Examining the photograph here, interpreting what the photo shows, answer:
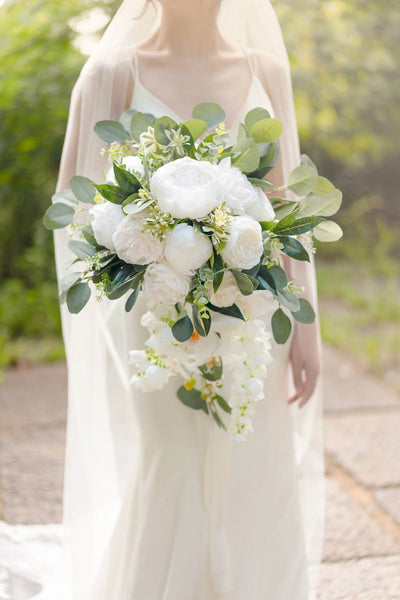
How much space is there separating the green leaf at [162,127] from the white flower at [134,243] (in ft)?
0.86

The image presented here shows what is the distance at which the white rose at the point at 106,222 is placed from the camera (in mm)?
1762

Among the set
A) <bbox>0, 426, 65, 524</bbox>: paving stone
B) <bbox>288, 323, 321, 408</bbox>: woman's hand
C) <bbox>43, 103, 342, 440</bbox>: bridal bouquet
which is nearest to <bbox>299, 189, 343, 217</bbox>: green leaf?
<bbox>43, 103, 342, 440</bbox>: bridal bouquet

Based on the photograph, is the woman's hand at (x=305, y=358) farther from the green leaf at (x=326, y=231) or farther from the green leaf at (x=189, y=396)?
the green leaf at (x=326, y=231)

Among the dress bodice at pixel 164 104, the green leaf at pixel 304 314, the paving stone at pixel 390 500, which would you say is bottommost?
the paving stone at pixel 390 500

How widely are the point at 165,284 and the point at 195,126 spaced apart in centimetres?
46

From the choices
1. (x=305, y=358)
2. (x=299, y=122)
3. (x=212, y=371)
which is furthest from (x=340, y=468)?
(x=299, y=122)

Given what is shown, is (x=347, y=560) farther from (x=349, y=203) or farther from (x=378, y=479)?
(x=349, y=203)

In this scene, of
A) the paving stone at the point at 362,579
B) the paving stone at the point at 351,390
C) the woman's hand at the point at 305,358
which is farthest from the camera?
the paving stone at the point at 351,390

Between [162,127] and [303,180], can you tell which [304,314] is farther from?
[162,127]

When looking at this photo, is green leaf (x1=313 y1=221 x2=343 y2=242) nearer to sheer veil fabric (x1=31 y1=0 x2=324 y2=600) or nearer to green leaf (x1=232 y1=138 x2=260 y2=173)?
green leaf (x1=232 y1=138 x2=260 y2=173)

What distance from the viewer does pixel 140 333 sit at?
2.24 metres

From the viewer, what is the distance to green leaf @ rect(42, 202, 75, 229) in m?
2.03

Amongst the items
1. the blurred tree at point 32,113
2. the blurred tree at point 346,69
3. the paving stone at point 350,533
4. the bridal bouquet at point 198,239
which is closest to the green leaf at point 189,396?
the bridal bouquet at point 198,239

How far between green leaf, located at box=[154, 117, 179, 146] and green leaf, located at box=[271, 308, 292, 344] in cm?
57
